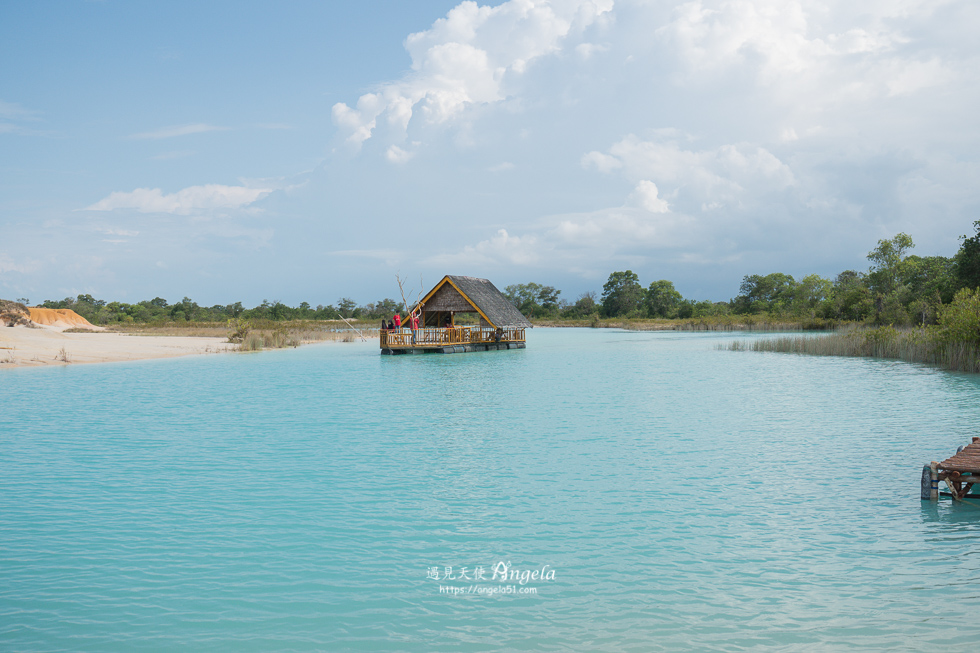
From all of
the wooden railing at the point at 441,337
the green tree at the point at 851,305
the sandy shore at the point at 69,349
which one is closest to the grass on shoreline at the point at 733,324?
the green tree at the point at 851,305

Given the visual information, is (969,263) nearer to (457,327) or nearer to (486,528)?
(457,327)

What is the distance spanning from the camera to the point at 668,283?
77750mm

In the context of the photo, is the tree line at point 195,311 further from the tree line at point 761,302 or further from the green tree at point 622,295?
the green tree at point 622,295

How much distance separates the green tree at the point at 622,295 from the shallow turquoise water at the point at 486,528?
64.5 m

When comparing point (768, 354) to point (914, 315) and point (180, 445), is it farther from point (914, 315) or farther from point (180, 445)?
point (180, 445)

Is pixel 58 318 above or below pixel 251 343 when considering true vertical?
above

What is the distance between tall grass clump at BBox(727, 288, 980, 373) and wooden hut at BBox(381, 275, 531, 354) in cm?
1326

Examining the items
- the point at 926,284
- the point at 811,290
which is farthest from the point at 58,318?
the point at 811,290

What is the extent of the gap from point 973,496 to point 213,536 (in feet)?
26.3

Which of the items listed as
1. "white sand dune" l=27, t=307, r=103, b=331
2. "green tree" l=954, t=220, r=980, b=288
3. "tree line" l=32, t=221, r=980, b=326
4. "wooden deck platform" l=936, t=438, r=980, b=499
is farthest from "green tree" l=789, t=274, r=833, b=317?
"white sand dune" l=27, t=307, r=103, b=331

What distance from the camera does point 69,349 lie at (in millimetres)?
25938

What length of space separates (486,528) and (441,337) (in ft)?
77.1

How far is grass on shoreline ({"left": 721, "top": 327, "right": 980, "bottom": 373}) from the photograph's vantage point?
18.2m

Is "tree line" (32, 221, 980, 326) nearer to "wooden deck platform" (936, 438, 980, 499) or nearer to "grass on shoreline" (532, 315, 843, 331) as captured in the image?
"grass on shoreline" (532, 315, 843, 331)
